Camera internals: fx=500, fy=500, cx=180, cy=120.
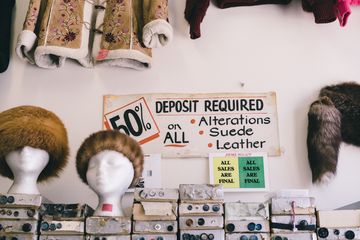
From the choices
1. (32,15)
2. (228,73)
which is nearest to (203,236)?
(228,73)

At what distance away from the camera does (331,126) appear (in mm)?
1436

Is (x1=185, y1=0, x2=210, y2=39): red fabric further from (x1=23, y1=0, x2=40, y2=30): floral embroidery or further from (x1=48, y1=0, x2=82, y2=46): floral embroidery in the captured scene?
(x1=23, y1=0, x2=40, y2=30): floral embroidery

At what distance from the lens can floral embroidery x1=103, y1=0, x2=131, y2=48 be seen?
149 cm

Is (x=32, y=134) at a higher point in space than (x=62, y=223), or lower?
higher

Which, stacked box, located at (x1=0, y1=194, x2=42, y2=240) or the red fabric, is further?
the red fabric

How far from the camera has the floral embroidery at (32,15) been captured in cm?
148

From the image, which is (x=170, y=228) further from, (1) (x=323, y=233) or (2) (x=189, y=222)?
(1) (x=323, y=233)

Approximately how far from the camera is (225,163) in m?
1.47

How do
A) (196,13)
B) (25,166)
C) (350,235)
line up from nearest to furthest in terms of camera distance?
(350,235) → (25,166) → (196,13)

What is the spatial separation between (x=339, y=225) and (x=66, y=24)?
3.13 ft

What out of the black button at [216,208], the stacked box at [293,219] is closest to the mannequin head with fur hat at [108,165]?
the black button at [216,208]

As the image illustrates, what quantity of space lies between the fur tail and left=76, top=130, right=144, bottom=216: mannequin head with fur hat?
0.53 metres

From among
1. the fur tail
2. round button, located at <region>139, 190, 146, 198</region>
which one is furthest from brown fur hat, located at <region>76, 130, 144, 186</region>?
the fur tail

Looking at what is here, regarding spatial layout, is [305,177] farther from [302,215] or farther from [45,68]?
[45,68]
